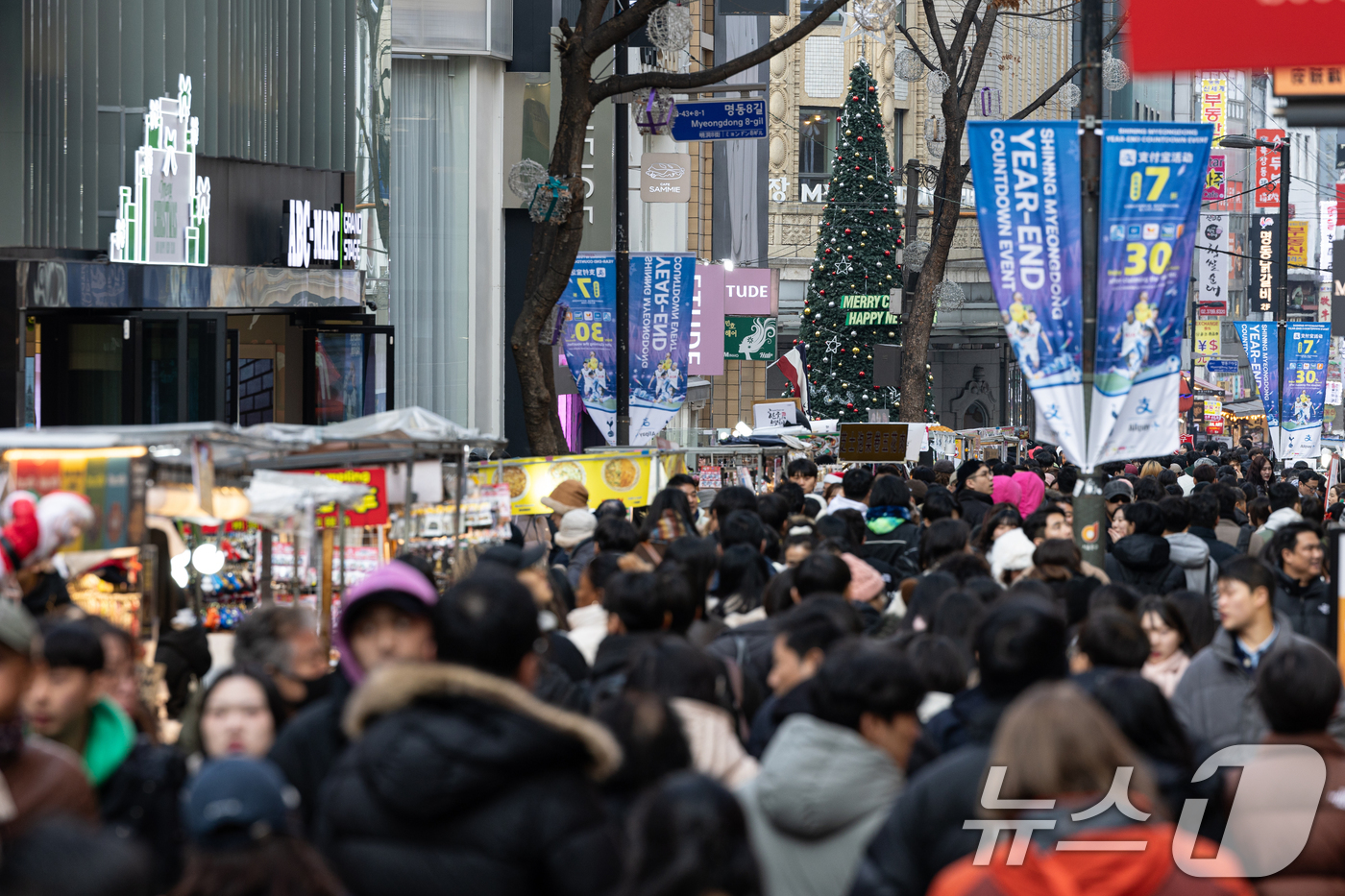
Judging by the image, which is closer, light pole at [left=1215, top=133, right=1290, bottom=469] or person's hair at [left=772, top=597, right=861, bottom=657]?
person's hair at [left=772, top=597, right=861, bottom=657]

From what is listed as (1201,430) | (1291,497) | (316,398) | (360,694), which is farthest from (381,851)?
(1201,430)

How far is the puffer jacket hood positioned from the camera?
4242 mm

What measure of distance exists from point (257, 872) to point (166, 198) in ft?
46.4

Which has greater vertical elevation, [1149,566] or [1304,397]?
[1304,397]

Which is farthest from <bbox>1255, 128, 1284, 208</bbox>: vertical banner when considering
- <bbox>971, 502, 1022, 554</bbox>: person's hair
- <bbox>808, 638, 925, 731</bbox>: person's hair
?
<bbox>808, 638, 925, 731</bbox>: person's hair

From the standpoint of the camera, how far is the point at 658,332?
65.9 feet

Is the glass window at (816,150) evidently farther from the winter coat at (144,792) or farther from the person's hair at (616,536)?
the winter coat at (144,792)

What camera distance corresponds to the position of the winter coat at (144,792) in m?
4.41

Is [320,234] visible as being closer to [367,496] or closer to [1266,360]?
[367,496]

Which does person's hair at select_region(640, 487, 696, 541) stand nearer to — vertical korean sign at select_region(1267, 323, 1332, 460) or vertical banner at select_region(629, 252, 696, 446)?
vertical banner at select_region(629, 252, 696, 446)

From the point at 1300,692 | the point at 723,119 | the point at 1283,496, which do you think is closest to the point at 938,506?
the point at 1283,496

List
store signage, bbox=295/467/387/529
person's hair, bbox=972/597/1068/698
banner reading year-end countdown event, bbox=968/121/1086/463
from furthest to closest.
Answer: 1. store signage, bbox=295/467/387/529
2. banner reading year-end countdown event, bbox=968/121/1086/463
3. person's hair, bbox=972/597/1068/698

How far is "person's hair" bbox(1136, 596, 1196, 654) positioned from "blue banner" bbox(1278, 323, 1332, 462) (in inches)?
834

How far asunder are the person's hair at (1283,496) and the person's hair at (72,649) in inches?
422
